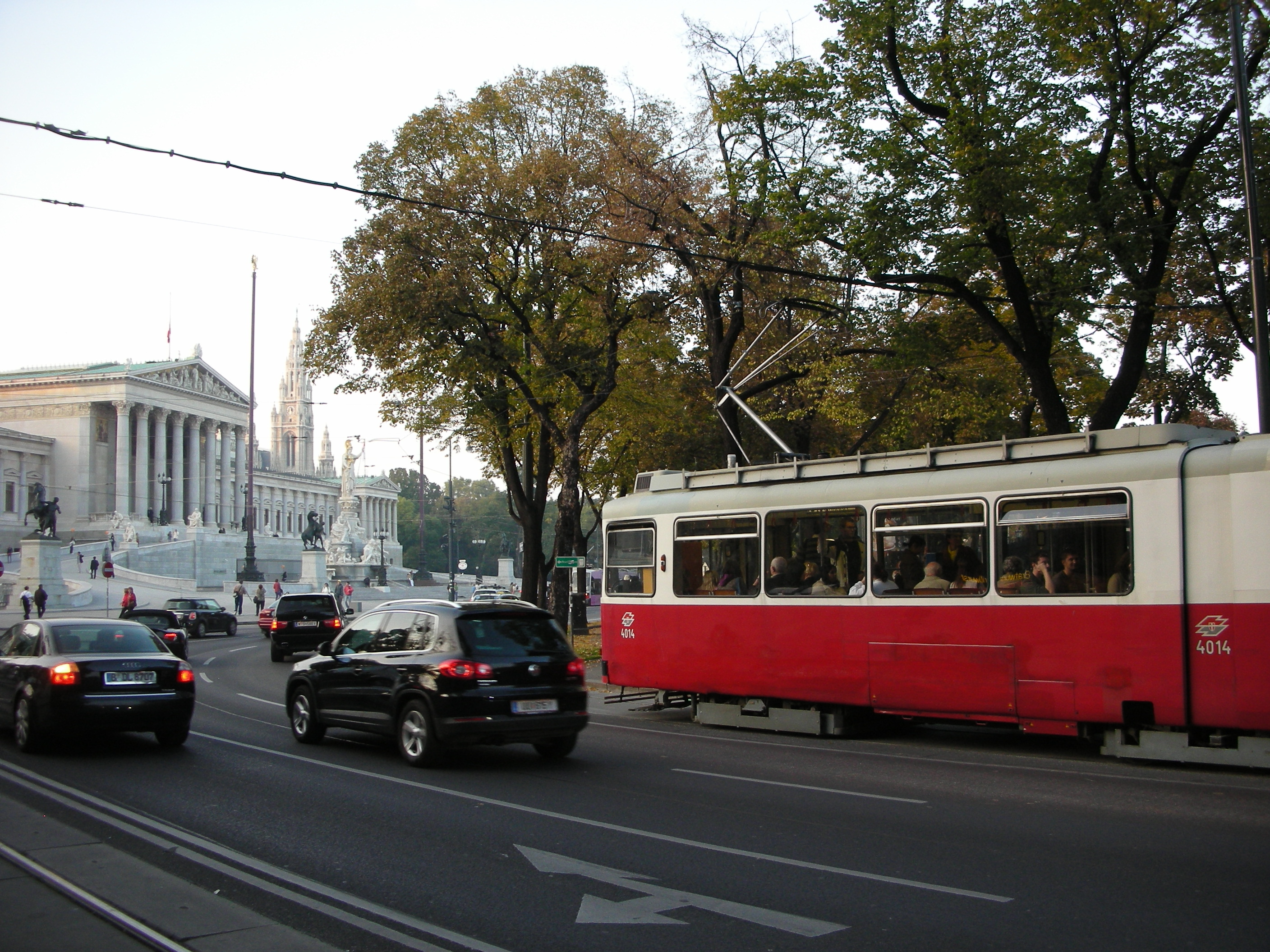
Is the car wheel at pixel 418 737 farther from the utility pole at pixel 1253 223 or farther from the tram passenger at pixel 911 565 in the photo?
the utility pole at pixel 1253 223

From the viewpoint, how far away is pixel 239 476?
134 meters

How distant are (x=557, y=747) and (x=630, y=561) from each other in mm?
4988

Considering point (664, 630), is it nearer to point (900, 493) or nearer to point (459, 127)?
point (900, 493)

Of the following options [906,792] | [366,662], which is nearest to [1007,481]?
[906,792]

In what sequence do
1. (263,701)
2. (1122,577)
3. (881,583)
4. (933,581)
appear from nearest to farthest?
1. (1122,577)
2. (933,581)
3. (881,583)
4. (263,701)

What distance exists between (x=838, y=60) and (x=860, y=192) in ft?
7.83

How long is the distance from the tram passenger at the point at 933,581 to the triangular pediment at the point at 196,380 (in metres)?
107

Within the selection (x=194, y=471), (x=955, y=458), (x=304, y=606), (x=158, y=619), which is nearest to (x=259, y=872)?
(x=955, y=458)

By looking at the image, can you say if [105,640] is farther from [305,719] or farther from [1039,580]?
[1039,580]

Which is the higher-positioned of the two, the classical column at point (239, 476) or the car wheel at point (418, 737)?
the classical column at point (239, 476)

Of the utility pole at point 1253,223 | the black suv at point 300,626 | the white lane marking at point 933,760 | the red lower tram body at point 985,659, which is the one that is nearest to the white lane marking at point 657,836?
the white lane marking at point 933,760

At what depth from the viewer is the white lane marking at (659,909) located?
19.4 ft

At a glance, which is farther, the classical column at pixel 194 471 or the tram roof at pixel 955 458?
the classical column at pixel 194 471

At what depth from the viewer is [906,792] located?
33.0ft
